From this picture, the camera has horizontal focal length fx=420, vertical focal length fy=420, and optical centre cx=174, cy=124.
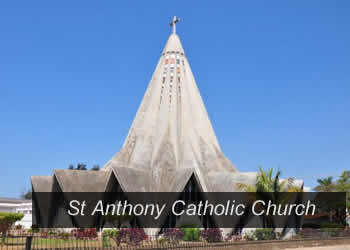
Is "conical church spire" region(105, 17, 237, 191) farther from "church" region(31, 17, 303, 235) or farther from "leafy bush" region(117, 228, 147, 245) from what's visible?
"leafy bush" region(117, 228, 147, 245)

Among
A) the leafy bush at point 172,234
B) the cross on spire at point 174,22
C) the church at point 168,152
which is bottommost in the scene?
the leafy bush at point 172,234

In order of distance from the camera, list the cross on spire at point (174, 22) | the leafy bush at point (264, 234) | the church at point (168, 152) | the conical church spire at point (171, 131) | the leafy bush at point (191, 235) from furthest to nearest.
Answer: the cross on spire at point (174, 22)
the conical church spire at point (171, 131)
the church at point (168, 152)
the leafy bush at point (264, 234)
the leafy bush at point (191, 235)

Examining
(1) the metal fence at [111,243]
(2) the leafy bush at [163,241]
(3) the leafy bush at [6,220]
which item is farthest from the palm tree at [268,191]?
(3) the leafy bush at [6,220]

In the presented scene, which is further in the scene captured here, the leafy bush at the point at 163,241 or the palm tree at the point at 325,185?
the palm tree at the point at 325,185

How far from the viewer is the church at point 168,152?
32469 mm

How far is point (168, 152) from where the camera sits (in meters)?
35.8

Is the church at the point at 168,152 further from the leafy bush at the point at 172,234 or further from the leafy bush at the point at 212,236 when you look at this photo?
the leafy bush at the point at 172,234

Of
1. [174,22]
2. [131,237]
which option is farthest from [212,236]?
[174,22]

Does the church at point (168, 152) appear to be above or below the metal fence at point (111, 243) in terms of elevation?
above

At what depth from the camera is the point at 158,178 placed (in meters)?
34.2

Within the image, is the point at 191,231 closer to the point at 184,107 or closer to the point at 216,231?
the point at 216,231

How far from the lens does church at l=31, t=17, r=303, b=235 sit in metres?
32.5

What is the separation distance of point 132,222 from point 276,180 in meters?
11.2

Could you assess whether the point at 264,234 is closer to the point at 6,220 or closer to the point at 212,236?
the point at 212,236
